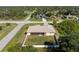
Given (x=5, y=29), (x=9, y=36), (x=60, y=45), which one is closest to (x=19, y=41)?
(x=9, y=36)

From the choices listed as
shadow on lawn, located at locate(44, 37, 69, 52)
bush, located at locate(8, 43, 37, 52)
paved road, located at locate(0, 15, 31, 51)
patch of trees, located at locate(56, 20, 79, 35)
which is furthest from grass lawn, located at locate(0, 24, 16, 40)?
patch of trees, located at locate(56, 20, 79, 35)

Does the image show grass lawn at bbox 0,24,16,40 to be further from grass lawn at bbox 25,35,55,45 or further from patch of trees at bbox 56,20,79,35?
patch of trees at bbox 56,20,79,35

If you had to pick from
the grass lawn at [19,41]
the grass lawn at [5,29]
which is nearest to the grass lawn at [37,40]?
the grass lawn at [19,41]

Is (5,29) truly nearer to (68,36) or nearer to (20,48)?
(20,48)

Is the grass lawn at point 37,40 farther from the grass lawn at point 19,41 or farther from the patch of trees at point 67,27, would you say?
the patch of trees at point 67,27
